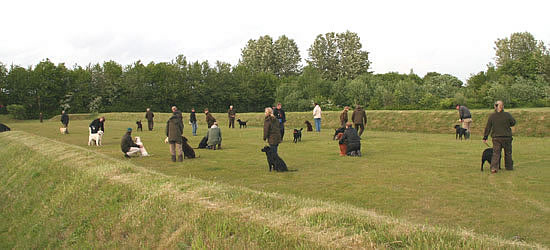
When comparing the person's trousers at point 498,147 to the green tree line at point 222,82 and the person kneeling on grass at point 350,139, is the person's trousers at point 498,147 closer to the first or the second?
the person kneeling on grass at point 350,139

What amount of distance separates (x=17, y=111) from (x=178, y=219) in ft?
246

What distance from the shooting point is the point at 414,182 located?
10250 millimetres

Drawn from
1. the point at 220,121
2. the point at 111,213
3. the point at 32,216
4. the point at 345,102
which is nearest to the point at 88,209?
the point at 111,213

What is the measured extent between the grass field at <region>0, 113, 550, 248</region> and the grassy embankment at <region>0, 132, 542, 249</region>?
→ 0.54 ft

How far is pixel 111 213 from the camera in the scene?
320 inches

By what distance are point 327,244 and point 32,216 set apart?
8942 millimetres

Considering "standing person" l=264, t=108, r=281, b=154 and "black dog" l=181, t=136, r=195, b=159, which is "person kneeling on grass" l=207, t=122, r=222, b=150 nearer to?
"black dog" l=181, t=136, r=195, b=159

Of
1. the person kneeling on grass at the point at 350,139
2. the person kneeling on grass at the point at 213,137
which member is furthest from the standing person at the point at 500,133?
the person kneeling on grass at the point at 213,137

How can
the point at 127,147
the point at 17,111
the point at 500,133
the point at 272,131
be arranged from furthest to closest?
the point at 17,111 → the point at 127,147 → the point at 272,131 → the point at 500,133

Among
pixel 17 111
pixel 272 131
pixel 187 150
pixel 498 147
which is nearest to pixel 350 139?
pixel 272 131

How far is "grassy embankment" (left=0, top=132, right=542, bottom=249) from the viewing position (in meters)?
4.79

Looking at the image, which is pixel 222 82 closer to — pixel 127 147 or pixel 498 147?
pixel 127 147

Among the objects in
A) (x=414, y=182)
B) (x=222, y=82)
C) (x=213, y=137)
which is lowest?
(x=414, y=182)

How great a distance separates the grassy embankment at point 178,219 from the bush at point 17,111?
66026 mm
